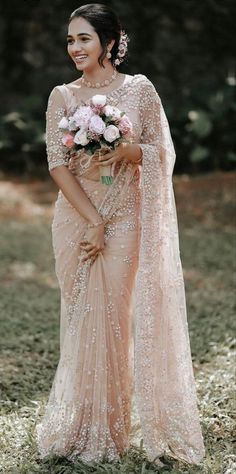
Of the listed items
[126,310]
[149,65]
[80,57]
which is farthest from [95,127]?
[149,65]

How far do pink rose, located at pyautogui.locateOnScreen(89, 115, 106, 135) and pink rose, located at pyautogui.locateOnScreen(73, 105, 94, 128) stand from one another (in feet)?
0.08

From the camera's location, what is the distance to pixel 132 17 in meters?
12.7

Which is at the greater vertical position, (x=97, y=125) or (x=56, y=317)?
(x=97, y=125)

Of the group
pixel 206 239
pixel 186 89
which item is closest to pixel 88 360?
pixel 206 239

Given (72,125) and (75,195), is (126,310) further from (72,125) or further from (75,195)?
(72,125)

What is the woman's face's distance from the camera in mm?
3357

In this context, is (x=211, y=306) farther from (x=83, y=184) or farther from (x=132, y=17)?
(x=132, y=17)

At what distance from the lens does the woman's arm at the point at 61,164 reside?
135 inches

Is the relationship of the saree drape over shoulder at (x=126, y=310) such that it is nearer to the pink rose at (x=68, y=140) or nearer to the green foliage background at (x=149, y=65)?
the pink rose at (x=68, y=140)

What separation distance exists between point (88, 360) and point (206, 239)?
5.54m

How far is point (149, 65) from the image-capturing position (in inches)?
516

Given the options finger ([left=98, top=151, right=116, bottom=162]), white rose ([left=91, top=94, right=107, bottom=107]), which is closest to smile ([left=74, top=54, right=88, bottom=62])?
white rose ([left=91, top=94, right=107, bottom=107])

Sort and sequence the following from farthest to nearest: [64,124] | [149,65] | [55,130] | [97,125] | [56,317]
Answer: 1. [149,65]
2. [56,317]
3. [55,130]
4. [64,124]
5. [97,125]

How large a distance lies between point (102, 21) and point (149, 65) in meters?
9.96
